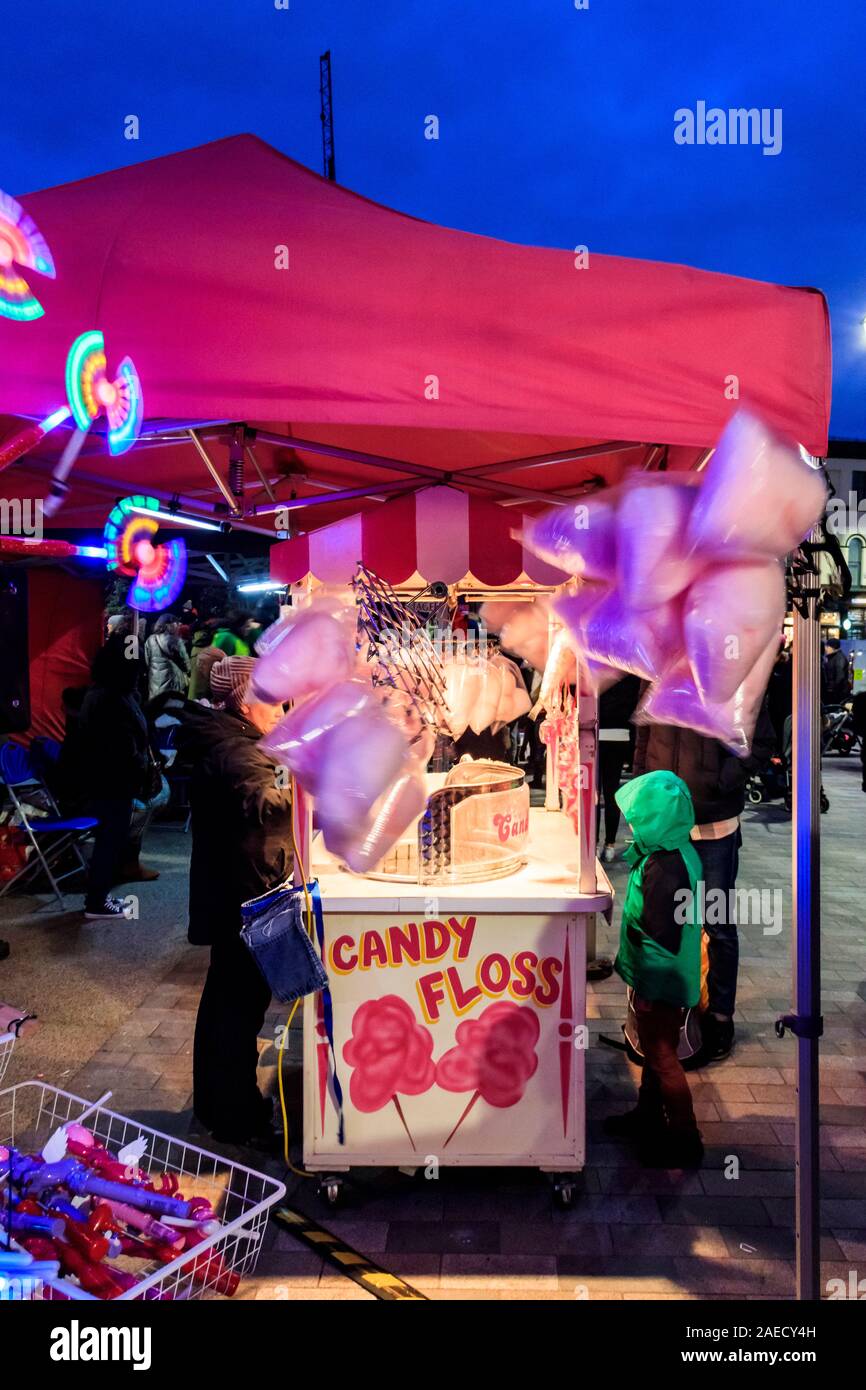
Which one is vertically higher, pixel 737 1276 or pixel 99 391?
pixel 99 391

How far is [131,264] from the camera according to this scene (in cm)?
185

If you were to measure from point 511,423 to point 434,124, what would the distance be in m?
1.38

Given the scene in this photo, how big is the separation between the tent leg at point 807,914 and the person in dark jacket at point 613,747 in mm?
4912

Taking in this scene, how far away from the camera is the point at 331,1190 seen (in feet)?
9.50

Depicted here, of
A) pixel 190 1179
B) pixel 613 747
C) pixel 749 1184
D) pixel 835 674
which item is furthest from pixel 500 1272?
pixel 835 674

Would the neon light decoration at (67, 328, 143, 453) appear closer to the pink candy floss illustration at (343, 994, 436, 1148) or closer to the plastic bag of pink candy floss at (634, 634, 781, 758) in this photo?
the plastic bag of pink candy floss at (634, 634, 781, 758)

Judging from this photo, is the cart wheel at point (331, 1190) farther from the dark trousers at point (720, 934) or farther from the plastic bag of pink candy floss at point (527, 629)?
the plastic bag of pink candy floss at point (527, 629)

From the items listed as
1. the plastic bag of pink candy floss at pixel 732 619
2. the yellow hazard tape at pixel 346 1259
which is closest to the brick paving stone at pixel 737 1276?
the yellow hazard tape at pixel 346 1259

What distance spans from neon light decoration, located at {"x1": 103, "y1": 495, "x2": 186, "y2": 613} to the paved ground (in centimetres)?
215

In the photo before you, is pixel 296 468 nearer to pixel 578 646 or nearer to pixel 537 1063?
pixel 578 646

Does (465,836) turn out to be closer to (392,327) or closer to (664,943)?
(664,943)

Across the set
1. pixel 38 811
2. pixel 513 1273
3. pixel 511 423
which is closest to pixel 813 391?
pixel 511 423

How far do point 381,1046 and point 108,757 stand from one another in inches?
146

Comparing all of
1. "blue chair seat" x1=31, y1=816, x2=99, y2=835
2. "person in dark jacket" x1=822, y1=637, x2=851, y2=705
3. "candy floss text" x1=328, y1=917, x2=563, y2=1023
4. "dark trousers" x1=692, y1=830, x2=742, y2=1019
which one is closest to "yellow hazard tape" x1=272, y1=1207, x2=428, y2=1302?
"candy floss text" x1=328, y1=917, x2=563, y2=1023
